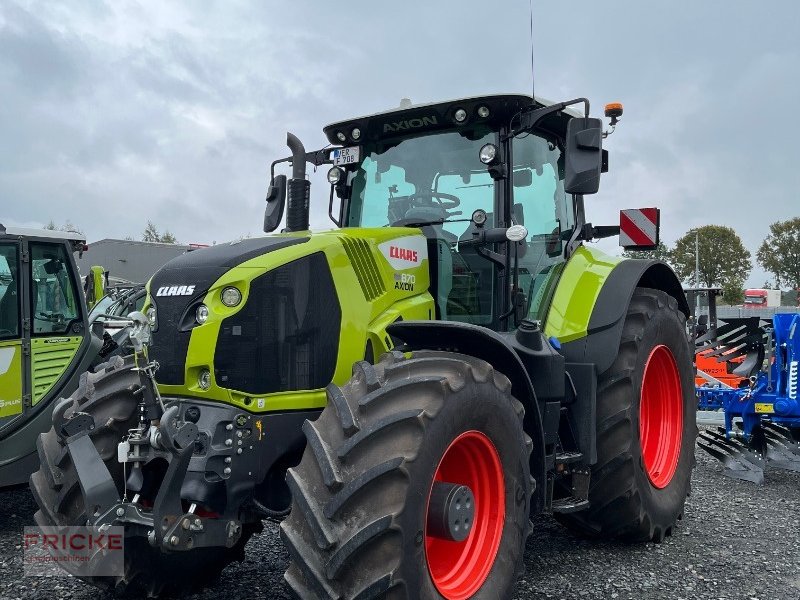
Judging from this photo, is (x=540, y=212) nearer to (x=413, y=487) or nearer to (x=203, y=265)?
(x=203, y=265)

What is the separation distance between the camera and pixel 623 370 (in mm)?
4594

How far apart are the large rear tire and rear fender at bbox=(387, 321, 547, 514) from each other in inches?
45.1

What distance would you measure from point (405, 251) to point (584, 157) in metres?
1.06

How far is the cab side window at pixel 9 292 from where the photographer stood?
617 cm

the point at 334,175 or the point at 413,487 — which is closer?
the point at 413,487

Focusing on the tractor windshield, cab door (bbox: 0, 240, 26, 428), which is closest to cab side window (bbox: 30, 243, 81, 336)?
cab door (bbox: 0, 240, 26, 428)

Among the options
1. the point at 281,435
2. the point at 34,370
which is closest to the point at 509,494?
the point at 281,435

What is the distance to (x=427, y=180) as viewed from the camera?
14.8ft

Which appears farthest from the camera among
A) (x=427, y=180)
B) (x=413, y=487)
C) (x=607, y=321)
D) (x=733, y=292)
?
(x=733, y=292)

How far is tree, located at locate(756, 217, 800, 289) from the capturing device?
159ft

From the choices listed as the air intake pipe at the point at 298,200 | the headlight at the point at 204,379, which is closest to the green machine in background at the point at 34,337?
the air intake pipe at the point at 298,200

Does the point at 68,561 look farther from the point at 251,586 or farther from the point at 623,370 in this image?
the point at 623,370

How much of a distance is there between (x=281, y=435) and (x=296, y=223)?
5.26 ft

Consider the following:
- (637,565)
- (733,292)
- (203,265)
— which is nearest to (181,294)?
(203,265)
